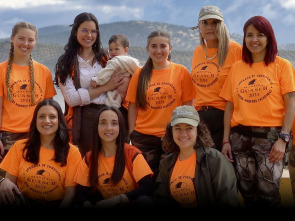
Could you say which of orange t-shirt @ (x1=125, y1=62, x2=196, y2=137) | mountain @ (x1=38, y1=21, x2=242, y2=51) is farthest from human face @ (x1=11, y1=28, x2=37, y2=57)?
mountain @ (x1=38, y1=21, x2=242, y2=51)

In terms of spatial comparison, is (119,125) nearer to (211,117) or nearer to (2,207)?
(211,117)

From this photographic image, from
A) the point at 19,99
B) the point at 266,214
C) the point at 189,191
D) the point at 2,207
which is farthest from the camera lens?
the point at 19,99

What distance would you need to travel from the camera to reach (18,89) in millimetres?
4020

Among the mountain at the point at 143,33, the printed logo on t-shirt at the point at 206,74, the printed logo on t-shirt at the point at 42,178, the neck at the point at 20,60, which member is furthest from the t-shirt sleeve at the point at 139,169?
the mountain at the point at 143,33

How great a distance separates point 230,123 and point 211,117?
0.65 ft

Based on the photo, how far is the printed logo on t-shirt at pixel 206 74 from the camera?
3.67 m

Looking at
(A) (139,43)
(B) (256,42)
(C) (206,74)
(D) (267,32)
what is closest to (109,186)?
(C) (206,74)

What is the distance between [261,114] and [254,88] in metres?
0.21

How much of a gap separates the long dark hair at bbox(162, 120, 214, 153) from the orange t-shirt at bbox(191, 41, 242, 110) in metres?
0.28

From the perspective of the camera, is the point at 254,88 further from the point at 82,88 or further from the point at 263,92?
the point at 82,88

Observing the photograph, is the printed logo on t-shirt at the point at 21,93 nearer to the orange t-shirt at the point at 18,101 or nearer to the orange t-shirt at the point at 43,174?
the orange t-shirt at the point at 18,101

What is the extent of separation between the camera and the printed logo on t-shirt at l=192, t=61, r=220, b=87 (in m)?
3.67

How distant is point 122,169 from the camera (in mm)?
3410

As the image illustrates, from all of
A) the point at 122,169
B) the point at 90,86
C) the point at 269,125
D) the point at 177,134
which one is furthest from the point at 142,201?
the point at 90,86
